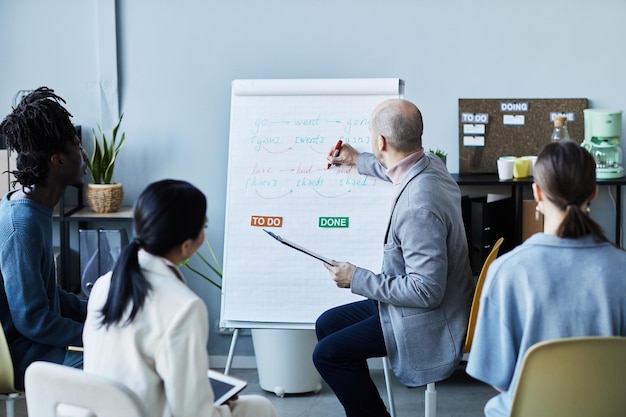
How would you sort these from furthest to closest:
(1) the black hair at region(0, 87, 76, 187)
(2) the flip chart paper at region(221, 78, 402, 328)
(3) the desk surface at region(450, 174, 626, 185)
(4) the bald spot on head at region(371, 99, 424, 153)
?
1. (3) the desk surface at region(450, 174, 626, 185)
2. (2) the flip chart paper at region(221, 78, 402, 328)
3. (4) the bald spot on head at region(371, 99, 424, 153)
4. (1) the black hair at region(0, 87, 76, 187)

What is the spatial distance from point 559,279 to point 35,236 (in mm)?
1491

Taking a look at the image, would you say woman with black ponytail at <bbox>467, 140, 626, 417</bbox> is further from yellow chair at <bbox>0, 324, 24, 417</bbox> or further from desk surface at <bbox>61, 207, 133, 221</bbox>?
desk surface at <bbox>61, 207, 133, 221</bbox>

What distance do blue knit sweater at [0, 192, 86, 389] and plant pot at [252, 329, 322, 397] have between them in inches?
49.8

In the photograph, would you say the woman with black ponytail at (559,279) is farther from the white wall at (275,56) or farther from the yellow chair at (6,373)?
the white wall at (275,56)

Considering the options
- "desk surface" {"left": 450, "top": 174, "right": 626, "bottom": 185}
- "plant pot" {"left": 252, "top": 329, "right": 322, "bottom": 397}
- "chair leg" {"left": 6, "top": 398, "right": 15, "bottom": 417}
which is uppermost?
"desk surface" {"left": 450, "top": 174, "right": 626, "bottom": 185}

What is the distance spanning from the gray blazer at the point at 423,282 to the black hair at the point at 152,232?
2.90 feet

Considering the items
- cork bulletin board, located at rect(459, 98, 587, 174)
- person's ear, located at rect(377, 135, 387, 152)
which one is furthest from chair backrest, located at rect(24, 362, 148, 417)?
cork bulletin board, located at rect(459, 98, 587, 174)

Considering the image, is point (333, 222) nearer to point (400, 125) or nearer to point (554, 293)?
point (400, 125)

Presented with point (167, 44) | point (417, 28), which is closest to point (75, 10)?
point (167, 44)

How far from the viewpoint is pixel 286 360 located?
3.71 m

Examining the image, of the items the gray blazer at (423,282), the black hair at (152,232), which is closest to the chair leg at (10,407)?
the black hair at (152,232)

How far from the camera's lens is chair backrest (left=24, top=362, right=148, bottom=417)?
178cm

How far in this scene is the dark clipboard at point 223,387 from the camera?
2066 mm

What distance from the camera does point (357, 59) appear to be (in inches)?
153
